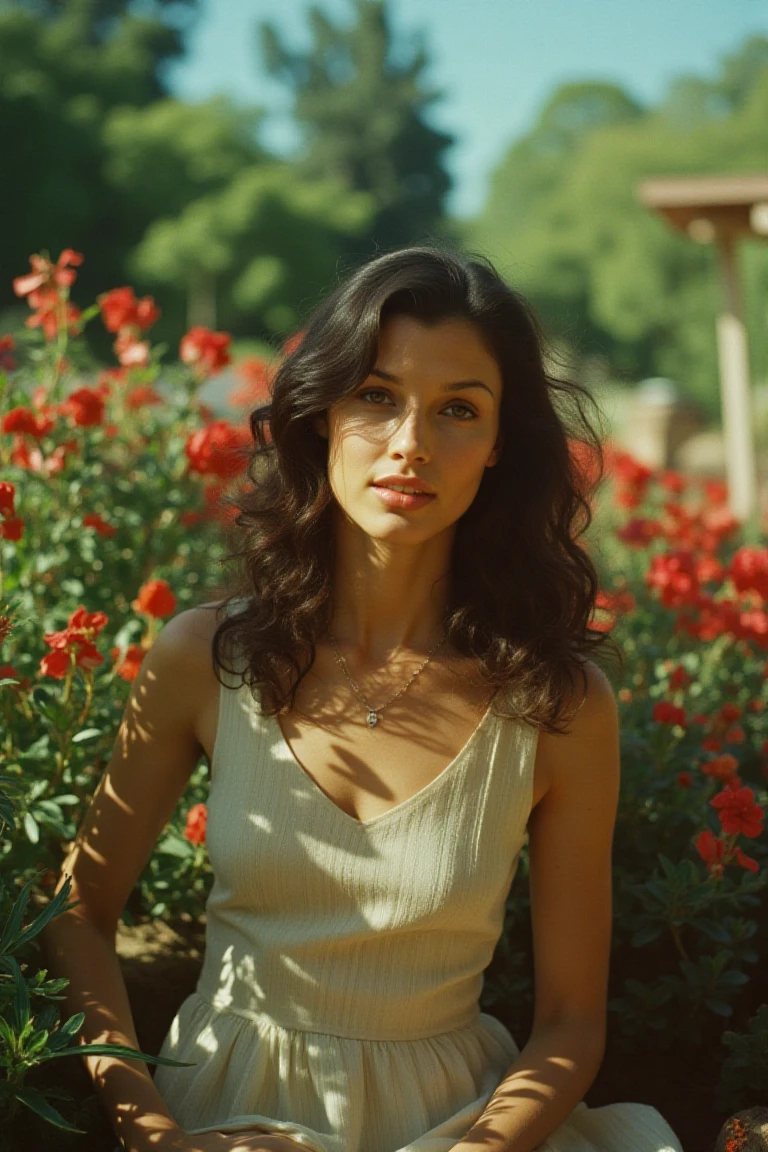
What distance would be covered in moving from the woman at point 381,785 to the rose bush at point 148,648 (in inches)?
8.0

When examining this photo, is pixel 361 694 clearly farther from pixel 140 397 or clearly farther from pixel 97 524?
pixel 140 397

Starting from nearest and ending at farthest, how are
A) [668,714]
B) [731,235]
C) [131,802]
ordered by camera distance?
[131,802], [668,714], [731,235]

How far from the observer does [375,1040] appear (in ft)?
5.32

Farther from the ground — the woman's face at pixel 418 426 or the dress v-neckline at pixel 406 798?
the woman's face at pixel 418 426

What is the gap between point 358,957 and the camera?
1612 mm

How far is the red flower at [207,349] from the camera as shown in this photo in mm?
3107

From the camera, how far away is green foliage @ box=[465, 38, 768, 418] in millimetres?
43281

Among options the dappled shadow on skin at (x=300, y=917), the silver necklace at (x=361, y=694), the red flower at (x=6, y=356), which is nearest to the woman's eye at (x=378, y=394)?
the silver necklace at (x=361, y=694)

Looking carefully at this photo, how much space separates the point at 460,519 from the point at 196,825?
65 centimetres

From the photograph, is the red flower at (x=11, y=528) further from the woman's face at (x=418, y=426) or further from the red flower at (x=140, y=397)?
the red flower at (x=140, y=397)

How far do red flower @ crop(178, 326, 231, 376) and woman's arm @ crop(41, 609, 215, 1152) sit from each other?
1455mm

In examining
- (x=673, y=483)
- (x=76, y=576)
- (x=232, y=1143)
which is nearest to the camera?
(x=232, y=1143)

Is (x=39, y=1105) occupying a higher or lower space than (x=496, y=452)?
lower

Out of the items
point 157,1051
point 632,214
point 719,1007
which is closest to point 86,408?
point 157,1051
